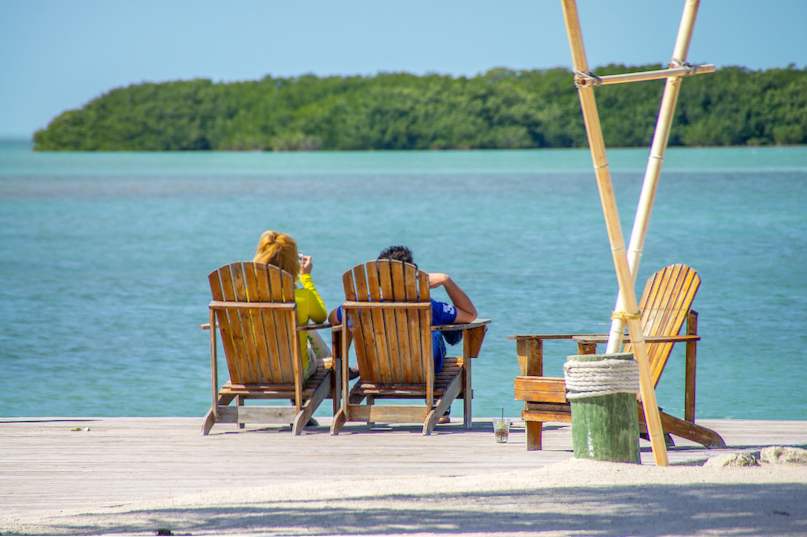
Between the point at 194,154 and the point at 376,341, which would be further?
the point at 194,154

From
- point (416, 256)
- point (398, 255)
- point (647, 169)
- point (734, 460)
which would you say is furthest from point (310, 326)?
point (416, 256)

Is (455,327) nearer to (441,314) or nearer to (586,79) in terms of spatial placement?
(441,314)

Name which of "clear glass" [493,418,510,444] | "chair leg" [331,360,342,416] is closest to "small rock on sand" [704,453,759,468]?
"clear glass" [493,418,510,444]

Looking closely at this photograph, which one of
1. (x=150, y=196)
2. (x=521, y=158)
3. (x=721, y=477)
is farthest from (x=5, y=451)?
(x=521, y=158)

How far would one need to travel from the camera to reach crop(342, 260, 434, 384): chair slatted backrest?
637cm

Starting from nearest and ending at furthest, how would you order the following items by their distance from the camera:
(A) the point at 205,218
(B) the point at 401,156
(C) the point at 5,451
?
(C) the point at 5,451 < (A) the point at 205,218 < (B) the point at 401,156

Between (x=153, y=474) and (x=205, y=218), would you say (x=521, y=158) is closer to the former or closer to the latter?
(x=205, y=218)

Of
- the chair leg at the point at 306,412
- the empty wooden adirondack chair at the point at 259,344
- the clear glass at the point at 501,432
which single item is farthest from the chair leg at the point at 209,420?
the clear glass at the point at 501,432

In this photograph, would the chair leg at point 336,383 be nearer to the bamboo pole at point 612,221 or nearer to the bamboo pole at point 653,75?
the bamboo pole at point 612,221

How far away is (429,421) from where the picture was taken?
6.45 meters

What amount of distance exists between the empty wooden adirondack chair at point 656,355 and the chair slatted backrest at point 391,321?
675 mm

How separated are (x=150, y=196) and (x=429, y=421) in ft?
Answer: 181

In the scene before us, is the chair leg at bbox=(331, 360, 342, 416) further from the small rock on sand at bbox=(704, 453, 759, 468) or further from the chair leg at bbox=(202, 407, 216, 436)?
the small rock on sand at bbox=(704, 453, 759, 468)

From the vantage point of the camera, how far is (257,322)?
648cm
